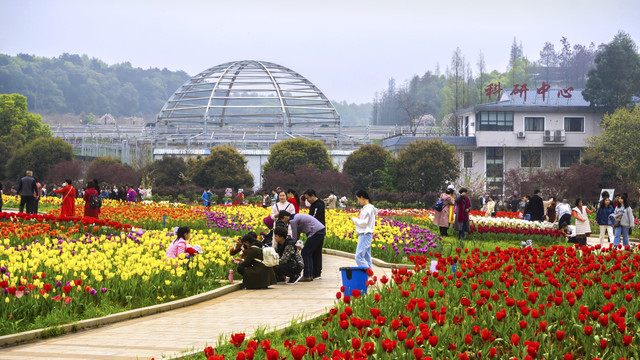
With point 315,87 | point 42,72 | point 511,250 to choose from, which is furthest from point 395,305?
point 42,72

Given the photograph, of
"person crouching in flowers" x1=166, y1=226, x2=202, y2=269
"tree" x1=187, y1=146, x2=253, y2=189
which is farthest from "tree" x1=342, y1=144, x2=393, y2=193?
"person crouching in flowers" x1=166, y1=226, x2=202, y2=269

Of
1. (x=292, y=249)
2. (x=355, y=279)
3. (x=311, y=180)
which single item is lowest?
(x=355, y=279)

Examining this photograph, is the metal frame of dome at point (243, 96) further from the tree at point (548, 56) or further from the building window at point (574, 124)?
the tree at point (548, 56)

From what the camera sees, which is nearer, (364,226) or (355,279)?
(355,279)

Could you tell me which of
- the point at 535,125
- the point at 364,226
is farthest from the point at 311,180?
the point at 364,226

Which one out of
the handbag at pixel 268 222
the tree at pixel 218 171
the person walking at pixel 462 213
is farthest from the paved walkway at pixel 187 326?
the tree at pixel 218 171

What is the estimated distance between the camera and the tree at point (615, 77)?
65.1 meters

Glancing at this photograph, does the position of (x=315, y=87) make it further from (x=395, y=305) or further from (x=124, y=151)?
(x=395, y=305)

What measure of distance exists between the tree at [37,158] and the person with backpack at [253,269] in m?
43.0

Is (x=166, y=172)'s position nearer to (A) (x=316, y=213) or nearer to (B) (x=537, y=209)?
(B) (x=537, y=209)

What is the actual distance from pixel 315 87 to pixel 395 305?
65456 mm

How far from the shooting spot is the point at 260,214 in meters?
24.4

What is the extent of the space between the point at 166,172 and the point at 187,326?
4261cm

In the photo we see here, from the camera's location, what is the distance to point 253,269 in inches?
478
